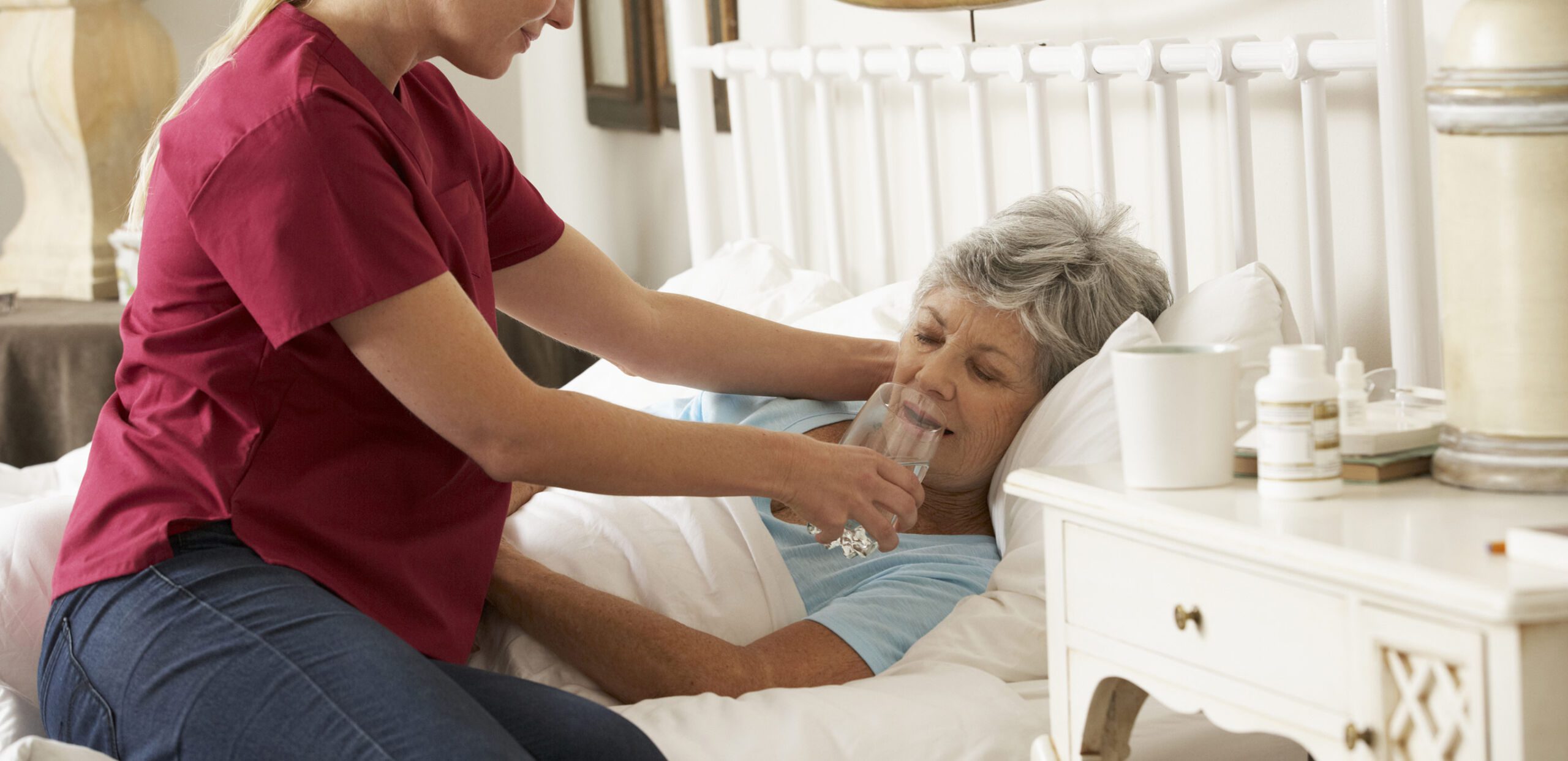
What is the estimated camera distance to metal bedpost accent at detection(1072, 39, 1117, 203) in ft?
6.26

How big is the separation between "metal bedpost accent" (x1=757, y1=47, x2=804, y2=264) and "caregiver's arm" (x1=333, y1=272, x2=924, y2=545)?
1264mm

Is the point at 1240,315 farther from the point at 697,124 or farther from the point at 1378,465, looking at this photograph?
the point at 697,124

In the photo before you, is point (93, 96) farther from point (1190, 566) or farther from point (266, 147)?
point (1190, 566)

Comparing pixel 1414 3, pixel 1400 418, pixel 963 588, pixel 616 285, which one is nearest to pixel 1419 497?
pixel 1400 418

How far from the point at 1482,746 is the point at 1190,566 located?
0.69 ft

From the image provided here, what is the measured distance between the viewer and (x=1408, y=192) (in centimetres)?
155

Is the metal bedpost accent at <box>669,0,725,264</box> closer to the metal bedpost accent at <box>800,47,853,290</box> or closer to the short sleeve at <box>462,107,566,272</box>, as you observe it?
the metal bedpost accent at <box>800,47,853,290</box>

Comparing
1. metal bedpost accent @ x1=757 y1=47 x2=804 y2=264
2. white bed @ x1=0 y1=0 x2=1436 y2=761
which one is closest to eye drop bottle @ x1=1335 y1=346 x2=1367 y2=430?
white bed @ x1=0 y1=0 x2=1436 y2=761

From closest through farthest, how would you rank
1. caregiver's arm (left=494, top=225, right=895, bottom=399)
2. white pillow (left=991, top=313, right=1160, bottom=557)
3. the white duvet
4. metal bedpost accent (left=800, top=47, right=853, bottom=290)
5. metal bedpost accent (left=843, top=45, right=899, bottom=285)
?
the white duvet, white pillow (left=991, top=313, right=1160, bottom=557), caregiver's arm (left=494, top=225, right=895, bottom=399), metal bedpost accent (left=843, top=45, right=899, bottom=285), metal bedpost accent (left=800, top=47, right=853, bottom=290)

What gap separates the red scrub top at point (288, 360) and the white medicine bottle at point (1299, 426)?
2.04ft

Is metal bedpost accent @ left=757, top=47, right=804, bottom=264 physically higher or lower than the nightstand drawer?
higher

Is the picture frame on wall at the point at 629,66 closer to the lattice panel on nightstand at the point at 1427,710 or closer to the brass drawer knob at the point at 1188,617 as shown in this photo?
the brass drawer knob at the point at 1188,617

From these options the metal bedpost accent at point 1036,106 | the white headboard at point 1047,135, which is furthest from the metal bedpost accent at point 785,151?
the metal bedpost accent at point 1036,106

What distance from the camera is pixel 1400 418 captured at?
3.48ft
